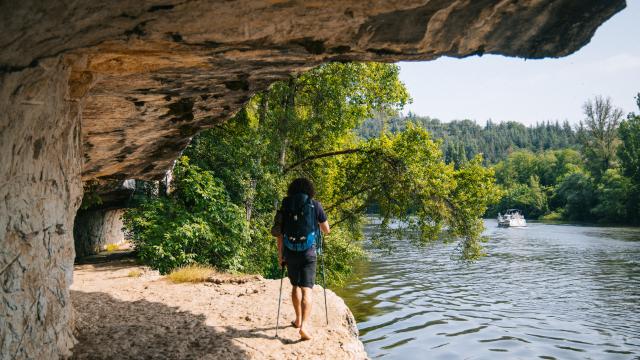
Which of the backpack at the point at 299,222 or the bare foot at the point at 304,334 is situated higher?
the backpack at the point at 299,222

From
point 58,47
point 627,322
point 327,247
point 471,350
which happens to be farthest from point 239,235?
point 627,322

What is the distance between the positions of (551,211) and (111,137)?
76.3 m

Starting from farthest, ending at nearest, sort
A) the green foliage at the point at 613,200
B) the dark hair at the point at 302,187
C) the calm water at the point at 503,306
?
the green foliage at the point at 613,200 → the calm water at the point at 503,306 → the dark hair at the point at 302,187

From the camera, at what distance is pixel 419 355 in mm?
12055

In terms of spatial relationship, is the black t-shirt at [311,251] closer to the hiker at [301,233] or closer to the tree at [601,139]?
the hiker at [301,233]

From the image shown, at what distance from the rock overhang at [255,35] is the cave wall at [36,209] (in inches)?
10.2

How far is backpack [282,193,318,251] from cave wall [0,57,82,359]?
247 cm

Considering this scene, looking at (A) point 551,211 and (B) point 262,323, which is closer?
(B) point 262,323

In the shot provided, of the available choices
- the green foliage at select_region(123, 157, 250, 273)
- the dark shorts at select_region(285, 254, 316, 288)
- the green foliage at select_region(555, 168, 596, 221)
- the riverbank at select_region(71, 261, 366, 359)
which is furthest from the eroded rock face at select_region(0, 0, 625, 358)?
the green foliage at select_region(555, 168, 596, 221)

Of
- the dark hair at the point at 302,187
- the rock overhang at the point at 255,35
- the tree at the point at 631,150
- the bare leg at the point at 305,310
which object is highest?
the tree at the point at 631,150

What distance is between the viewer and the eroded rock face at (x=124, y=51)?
363cm

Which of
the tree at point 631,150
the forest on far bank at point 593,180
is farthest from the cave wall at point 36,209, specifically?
the tree at point 631,150

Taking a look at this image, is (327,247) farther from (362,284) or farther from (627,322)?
(627,322)

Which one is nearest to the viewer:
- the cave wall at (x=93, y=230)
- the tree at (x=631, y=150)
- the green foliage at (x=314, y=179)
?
the green foliage at (x=314, y=179)
